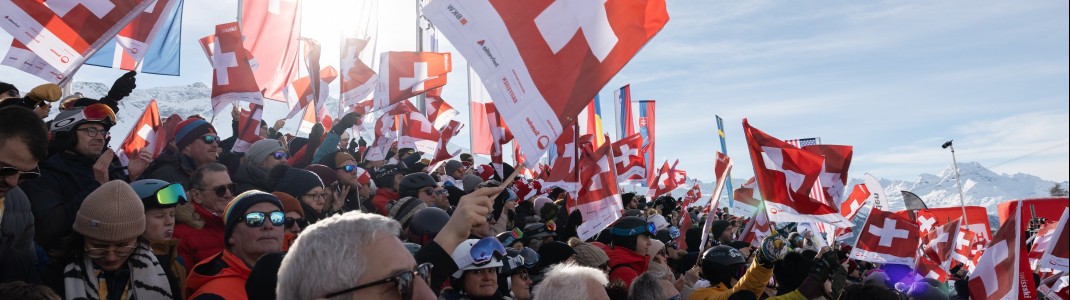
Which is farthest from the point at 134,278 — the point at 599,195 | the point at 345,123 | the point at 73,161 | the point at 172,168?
the point at 599,195

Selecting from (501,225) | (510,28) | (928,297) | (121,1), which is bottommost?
(928,297)

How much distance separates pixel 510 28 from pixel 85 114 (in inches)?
105

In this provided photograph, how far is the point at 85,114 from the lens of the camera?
5.54 meters

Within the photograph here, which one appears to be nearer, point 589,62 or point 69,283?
point 69,283

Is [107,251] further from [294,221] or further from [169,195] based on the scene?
[294,221]

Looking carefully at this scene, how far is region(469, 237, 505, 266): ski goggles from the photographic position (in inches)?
215

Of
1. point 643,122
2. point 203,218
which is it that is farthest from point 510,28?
point 643,122

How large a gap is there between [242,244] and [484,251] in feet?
5.03

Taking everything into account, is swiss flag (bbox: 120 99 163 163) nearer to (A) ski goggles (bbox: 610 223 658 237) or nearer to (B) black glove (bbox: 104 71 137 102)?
(B) black glove (bbox: 104 71 137 102)

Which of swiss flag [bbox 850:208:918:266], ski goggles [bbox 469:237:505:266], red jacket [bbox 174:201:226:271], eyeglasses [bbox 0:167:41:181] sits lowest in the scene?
swiss flag [bbox 850:208:918:266]

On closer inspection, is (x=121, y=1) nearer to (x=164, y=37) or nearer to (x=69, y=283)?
(x=69, y=283)

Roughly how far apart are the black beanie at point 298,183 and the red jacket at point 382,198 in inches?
112

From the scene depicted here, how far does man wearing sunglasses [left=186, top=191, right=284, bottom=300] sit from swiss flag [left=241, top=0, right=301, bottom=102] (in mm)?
9289

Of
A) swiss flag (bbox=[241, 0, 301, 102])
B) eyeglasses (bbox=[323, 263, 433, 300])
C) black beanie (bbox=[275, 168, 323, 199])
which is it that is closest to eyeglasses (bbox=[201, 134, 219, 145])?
black beanie (bbox=[275, 168, 323, 199])
